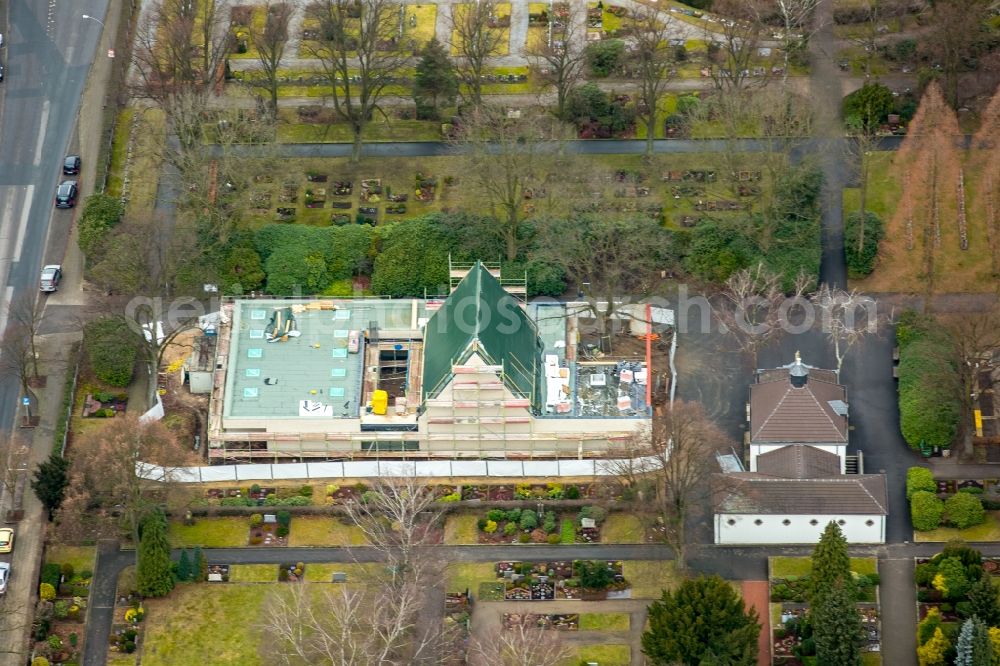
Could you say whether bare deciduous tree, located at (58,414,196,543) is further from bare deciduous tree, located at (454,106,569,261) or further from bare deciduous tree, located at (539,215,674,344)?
bare deciduous tree, located at (539,215,674,344)

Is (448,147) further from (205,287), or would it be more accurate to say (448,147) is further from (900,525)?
(900,525)

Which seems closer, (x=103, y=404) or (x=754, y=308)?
(x=103, y=404)

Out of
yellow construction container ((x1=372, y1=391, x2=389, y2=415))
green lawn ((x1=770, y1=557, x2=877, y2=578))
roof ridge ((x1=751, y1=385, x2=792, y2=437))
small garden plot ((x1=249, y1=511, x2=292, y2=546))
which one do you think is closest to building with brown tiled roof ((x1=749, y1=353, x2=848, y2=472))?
roof ridge ((x1=751, y1=385, x2=792, y2=437))

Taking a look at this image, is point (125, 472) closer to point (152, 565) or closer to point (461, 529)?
point (152, 565)

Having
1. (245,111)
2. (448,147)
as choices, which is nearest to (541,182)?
(448,147)

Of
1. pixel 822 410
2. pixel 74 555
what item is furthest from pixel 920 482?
pixel 74 555

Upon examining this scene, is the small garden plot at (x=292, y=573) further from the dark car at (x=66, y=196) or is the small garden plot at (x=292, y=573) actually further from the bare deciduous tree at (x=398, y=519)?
the dark car at (x=66, y=196)
